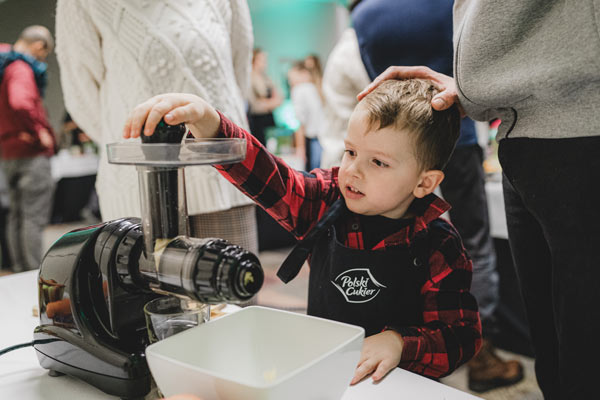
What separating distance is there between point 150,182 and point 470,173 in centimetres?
136

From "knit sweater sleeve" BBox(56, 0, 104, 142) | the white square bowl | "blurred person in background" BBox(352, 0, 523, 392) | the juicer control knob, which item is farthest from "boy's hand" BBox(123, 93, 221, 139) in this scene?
"blurred person in background" BBox(352, 0, 523, 392)

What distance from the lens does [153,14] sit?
979 mm

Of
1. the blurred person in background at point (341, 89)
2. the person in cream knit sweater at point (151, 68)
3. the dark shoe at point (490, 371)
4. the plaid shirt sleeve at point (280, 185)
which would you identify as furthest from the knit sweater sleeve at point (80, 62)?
the dark shoe at point (490, 371)

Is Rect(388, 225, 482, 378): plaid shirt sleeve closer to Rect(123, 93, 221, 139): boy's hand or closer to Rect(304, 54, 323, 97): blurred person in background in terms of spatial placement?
Rect(123, 93, 221, 139): boy's hand

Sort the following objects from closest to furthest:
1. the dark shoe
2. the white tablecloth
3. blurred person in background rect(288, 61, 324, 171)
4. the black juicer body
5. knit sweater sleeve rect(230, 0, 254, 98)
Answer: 1. the black juicer body
2. knit sweater sleeve rect(230, 0, 254, 98)
3. the dark shoe
4. blurred person in background rect(288, 61, 324, 171)
5. the white tablecloth

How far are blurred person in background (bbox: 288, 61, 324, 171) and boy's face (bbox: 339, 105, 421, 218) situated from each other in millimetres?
3149

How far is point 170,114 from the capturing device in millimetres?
542

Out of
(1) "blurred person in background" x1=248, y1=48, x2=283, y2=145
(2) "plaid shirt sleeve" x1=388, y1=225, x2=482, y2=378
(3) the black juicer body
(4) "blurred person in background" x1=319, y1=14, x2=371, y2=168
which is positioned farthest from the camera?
(1) "blurred person in background" x1=248, y1=48, x2=283, y2=145

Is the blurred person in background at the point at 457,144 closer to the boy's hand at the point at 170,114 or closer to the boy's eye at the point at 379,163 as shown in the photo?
the boy's eye at the point at 379,163

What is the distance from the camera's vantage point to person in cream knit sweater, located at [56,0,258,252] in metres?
0.98

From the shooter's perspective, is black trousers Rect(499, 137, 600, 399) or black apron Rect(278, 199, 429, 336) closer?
black trousers Rect(499, 137, 600, 399)

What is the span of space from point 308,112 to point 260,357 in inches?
153

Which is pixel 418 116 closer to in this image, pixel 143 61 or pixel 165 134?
pixel 165 134

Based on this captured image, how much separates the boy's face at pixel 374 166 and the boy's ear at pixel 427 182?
0.7 inches
